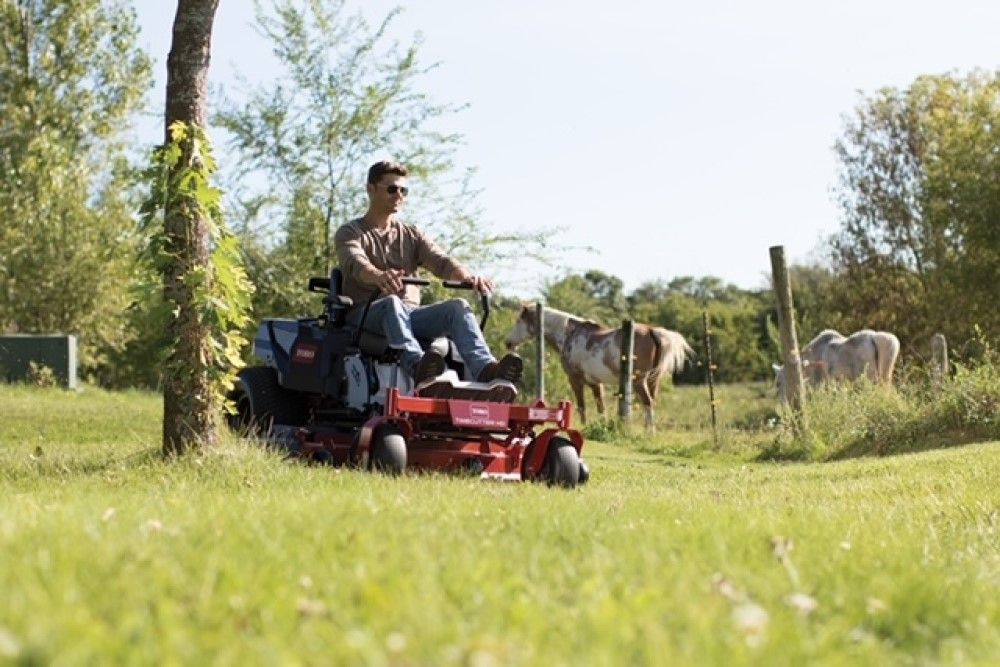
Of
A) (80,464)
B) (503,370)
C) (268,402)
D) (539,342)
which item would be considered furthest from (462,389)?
(539,342)

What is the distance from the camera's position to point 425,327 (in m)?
9.45

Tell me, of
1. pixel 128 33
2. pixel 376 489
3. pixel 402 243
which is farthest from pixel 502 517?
pixel 128 33

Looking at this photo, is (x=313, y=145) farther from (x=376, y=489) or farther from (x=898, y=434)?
(x=376, y=489)

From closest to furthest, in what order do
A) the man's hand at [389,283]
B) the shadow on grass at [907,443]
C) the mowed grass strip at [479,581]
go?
1. the mowed grass strip at [479,581]
2. the man's hand at [389,283]
3. the shadow on grass at [907,443]

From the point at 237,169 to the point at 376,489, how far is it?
1615 centimetres

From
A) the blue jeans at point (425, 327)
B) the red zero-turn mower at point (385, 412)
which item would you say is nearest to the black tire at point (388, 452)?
the red zero-turn mower at point (385, 412)

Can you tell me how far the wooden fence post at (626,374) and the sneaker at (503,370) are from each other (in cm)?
1076

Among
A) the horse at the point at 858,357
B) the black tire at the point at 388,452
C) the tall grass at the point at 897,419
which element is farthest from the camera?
the horse at the point at 858,357

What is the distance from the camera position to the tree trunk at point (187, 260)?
8688 millimetres

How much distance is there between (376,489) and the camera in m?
6.59

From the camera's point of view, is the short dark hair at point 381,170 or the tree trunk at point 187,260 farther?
the short dark hair at point 381,170

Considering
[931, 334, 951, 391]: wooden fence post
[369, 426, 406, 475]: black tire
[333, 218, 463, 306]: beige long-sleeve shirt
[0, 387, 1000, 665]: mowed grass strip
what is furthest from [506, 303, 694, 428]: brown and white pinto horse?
[0, 387, 1000, 665]: mowed grass strip

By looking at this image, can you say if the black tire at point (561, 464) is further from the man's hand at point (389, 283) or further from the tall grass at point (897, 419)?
the tall grass at point (897, 419)

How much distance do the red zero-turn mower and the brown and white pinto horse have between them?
11645 millimetres
